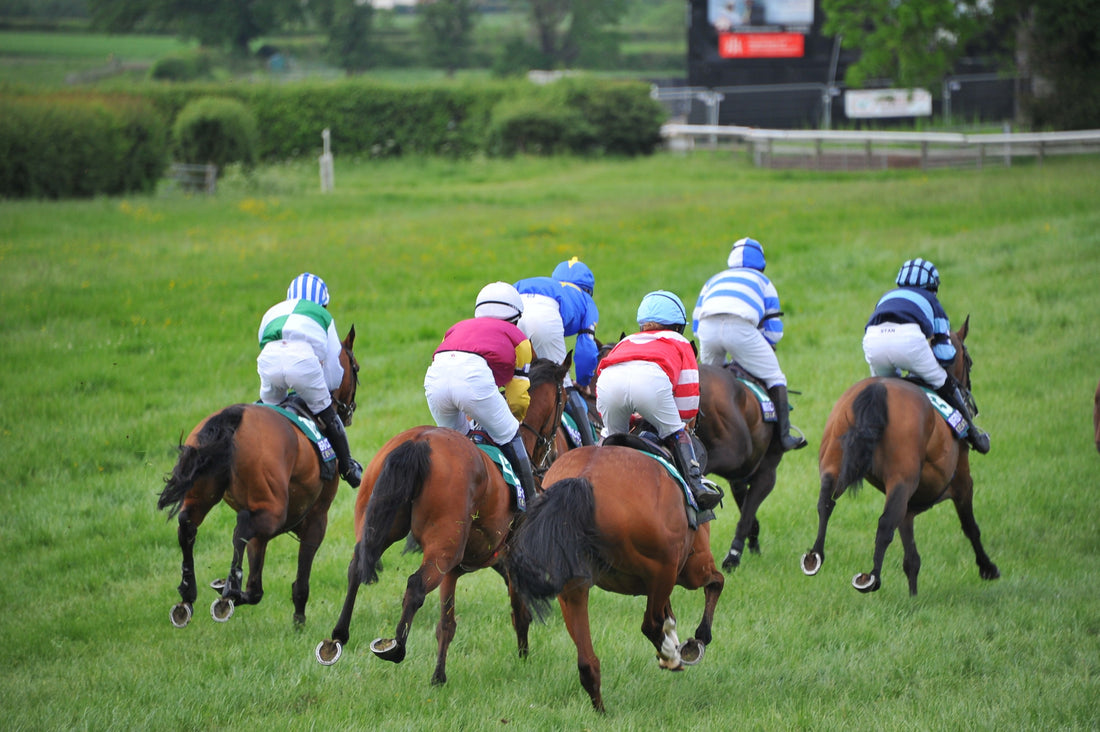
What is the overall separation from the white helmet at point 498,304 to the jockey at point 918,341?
3151 millimetres

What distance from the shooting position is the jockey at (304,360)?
7.89 metres

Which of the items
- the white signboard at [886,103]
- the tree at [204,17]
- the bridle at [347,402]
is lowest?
the bridle at [347,402]

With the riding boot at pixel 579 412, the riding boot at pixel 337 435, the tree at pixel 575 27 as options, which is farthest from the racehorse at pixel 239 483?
the tree at pixel 575 27

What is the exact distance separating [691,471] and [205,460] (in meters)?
3.14

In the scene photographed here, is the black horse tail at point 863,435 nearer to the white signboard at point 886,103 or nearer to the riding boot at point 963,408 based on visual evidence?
the riding boot at point 963,408

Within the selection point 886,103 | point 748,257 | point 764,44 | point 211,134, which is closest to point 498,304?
point 748,257

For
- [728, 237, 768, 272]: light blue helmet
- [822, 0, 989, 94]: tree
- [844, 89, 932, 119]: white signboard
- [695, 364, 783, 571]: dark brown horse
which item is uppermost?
[822, 0, 989, 94]: tree

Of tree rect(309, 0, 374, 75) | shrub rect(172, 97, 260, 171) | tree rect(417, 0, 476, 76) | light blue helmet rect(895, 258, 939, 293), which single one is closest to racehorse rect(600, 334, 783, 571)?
light blue helmet rect(895, 258, 939, 293)

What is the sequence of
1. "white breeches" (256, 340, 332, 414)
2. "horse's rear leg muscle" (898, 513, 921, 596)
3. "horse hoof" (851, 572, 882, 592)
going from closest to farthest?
"horse hoof" (851, 572, 882, 592) < "white breeches" (256, 340, 332, 414) < "horse's rear leg muscle" (898, 513, 921, 596)

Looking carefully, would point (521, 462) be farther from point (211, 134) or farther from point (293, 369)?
point (211, 134)

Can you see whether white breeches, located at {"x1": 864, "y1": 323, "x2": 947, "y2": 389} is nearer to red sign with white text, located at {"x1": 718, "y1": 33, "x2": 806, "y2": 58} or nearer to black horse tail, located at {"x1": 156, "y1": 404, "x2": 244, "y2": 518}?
black horse tail, located at {"x1": 156, "y1": 404, "x2": 244, "y2": 518}

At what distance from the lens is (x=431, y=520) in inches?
251

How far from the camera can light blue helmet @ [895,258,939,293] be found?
30.2 ft

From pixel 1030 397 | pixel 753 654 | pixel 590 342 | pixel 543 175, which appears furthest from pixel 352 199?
pixel 753 654
